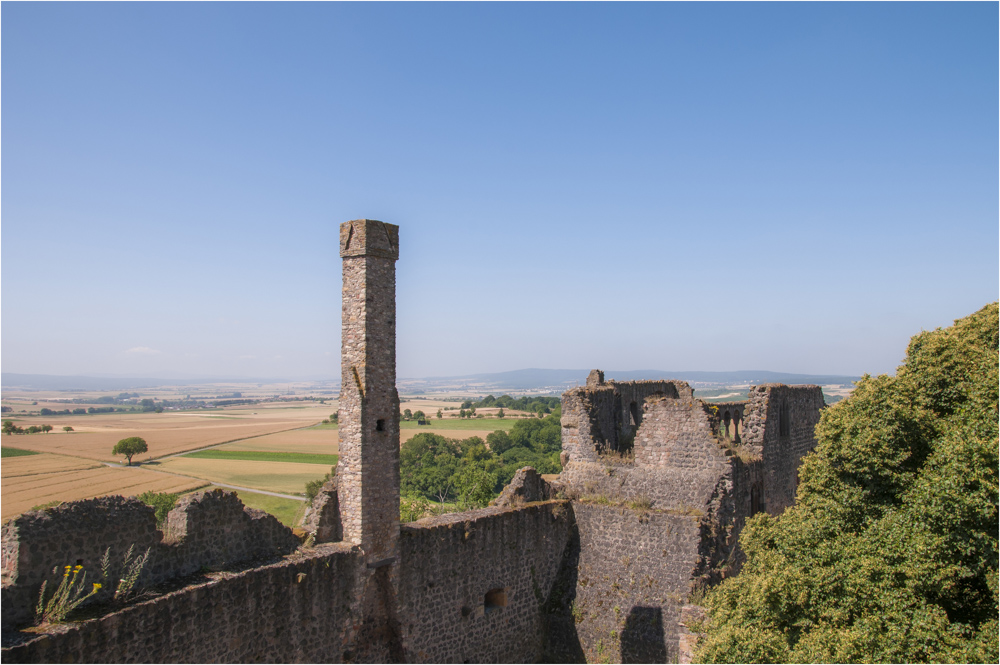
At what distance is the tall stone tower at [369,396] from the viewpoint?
11.2 m

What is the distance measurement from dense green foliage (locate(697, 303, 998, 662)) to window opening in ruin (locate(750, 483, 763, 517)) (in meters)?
4.54

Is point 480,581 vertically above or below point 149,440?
above

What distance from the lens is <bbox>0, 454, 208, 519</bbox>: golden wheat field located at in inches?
1199

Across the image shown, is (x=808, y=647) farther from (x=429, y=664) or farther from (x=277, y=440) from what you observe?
(x=277, y=440)

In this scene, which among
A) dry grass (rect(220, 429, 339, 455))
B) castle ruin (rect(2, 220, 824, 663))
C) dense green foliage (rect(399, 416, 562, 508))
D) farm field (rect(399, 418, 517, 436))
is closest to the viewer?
castle ruin (rect(2, 220, 824, 663))

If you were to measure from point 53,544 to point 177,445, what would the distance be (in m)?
64.8

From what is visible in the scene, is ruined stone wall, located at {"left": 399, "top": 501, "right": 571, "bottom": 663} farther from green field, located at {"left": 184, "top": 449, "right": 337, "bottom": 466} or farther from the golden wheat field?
green field, located at {"left": 184, "top": 449, "right": 337, "bottom": 466}

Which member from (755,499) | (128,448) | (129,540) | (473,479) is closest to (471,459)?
(473,479)

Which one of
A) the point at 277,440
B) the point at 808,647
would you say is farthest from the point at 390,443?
the point at 277,440

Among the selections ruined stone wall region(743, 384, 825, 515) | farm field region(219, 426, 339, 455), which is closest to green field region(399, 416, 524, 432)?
farm field region(219, 426, 339, 455)

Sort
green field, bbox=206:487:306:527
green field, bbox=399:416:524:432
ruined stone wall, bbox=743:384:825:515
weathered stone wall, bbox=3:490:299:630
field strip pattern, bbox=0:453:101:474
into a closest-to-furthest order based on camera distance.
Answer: weathered stone wall, bbox=3:490:299:630, ruined stone wall, bbox=743:384:825:515, field strip pattern, bbox=0:453:101:474, green field, bbox=206:487:306:527, green field, bbox=399:416:524:432

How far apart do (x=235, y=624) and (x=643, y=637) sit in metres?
8.46

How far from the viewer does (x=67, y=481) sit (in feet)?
118

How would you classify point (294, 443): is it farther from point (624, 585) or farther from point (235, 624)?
point (235, 624)
